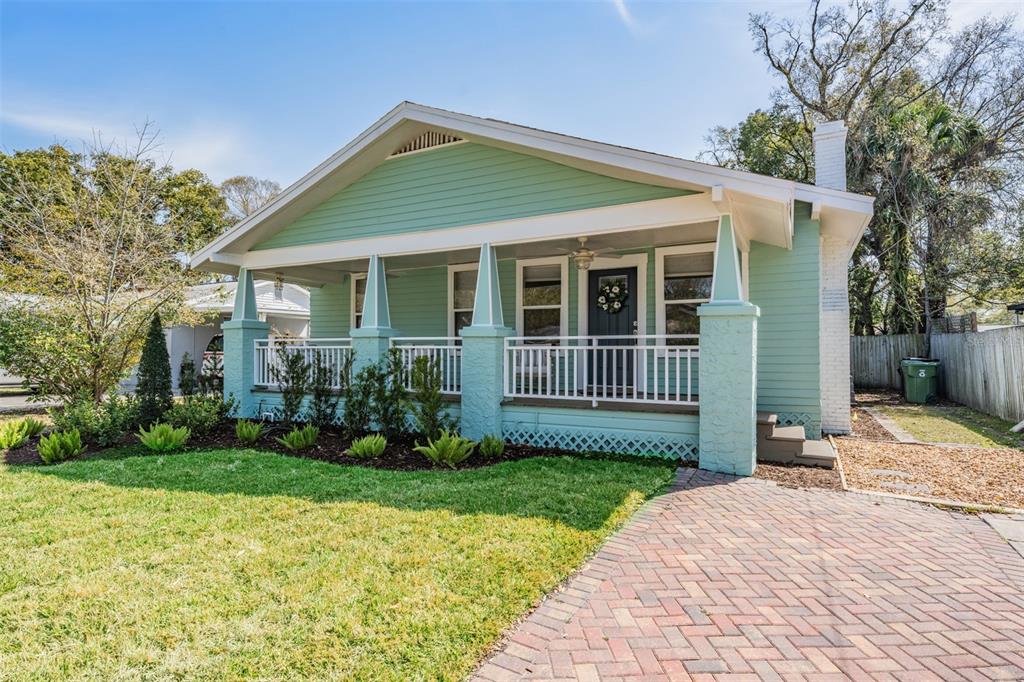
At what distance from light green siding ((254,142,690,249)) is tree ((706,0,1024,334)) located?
13.6m

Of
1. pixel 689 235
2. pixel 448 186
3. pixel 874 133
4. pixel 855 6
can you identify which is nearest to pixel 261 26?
pixel 448 186

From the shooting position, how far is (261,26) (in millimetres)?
8719

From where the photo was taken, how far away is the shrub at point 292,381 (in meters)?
8.31

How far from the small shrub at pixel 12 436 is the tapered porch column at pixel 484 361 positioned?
6.45 metres

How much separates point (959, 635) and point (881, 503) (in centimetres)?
242

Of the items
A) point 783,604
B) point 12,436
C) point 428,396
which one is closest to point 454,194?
point 428,396

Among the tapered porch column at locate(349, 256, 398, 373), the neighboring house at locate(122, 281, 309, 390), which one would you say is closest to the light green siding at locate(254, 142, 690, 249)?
the tapered porch column at locate(349, 256, 398, 373)

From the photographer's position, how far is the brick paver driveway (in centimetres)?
239

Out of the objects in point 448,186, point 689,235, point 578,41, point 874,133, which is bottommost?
point 689,235

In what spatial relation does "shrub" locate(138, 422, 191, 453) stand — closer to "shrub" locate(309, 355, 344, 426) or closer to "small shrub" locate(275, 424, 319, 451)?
"small shrub" locate(275, 424, 319, 451)

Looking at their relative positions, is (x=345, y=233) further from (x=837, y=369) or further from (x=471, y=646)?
(x=837, y=369)

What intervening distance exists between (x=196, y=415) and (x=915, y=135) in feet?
63.6

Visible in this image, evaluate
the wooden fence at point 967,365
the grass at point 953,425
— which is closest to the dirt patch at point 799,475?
the grass at point 953,425

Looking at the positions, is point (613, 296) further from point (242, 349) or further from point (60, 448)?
point (60, 448)
